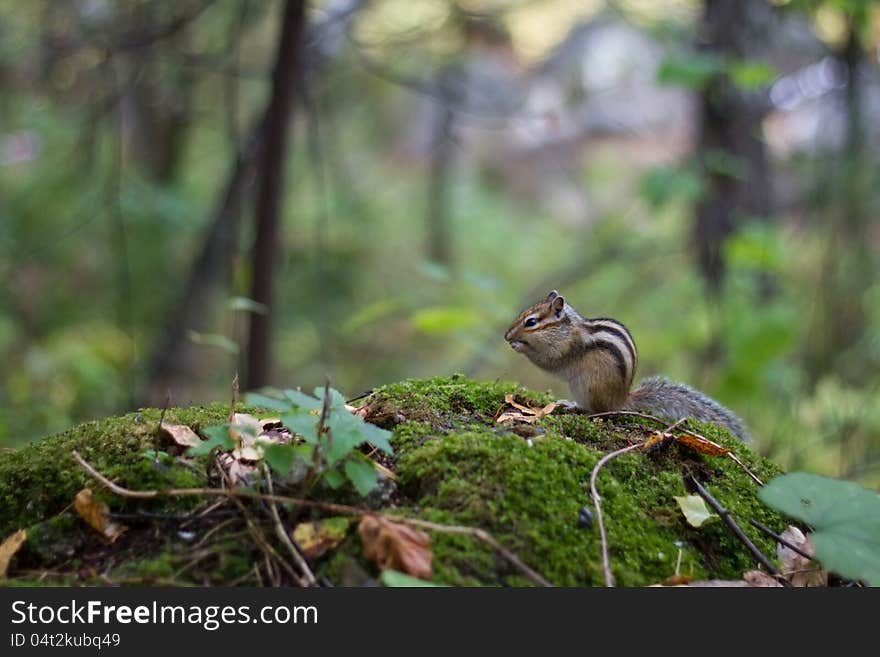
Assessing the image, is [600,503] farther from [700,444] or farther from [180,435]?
[180,435]

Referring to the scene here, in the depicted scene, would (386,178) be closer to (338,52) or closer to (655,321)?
(338,52)

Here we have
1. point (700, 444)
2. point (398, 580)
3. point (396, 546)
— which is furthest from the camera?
point (700, 444)

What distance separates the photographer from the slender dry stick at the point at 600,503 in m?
1.72

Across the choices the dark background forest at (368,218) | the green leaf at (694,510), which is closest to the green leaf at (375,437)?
the green leaf at (694,510)

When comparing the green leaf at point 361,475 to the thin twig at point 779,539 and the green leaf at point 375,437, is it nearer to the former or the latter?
the green leaf at point 375,437

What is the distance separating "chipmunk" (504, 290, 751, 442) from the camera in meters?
2.80

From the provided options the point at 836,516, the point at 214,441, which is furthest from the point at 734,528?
the point at 214,441

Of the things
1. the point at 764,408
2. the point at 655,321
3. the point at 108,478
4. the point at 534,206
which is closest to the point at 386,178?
the point at 534,206

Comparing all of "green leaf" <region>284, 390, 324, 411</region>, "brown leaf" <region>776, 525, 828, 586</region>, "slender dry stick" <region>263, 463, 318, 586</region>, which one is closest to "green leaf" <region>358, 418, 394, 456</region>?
"green leaf" <region>284, 390, 324, 411</region>

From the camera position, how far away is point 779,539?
195cm

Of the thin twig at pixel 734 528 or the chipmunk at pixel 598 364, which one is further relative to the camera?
the chipmunk at pixel 598 364

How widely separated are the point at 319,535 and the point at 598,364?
5.01ft

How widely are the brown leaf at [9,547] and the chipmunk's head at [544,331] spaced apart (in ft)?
6.72

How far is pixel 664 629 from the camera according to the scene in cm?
154
